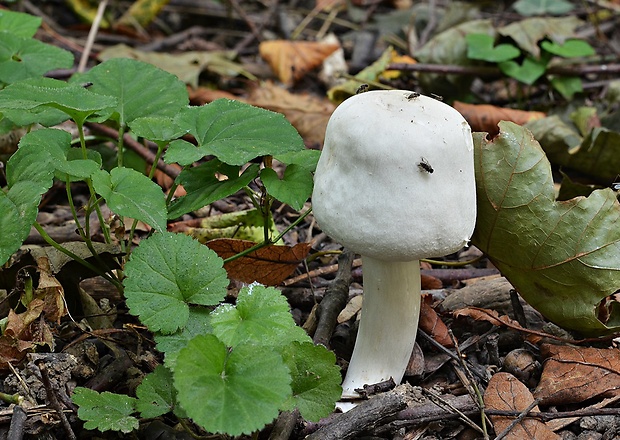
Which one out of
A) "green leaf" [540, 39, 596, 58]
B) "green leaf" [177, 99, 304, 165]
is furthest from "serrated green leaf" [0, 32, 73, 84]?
"green leaf" [540, 39, 596, 58]

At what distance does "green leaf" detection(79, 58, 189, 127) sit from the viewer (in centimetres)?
229

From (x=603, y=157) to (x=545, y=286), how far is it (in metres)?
1.43

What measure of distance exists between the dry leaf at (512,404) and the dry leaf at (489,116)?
2.10 meters

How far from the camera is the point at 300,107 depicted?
4.20 metres

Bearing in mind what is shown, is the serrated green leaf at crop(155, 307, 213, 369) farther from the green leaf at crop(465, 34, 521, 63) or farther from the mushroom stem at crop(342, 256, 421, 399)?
the green leaf at crop(465, 34, 521, 63)

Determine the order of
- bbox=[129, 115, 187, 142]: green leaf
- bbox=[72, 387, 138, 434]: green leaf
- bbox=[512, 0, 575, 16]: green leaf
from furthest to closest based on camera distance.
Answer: bbox=[512, 0, 575, 16]: green leaf
bbox=[129, 115, 187, 142]: green leaf
bbox=[72, 387, 138, 434]: green leaf

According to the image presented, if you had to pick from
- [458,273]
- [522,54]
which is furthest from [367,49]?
[458,273]

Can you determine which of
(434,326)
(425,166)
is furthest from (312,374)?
(434,326)

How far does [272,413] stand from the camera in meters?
1.51

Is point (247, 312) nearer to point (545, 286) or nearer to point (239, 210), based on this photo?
point (545, 286)

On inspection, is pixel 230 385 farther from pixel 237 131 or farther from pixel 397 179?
pixel 237 131

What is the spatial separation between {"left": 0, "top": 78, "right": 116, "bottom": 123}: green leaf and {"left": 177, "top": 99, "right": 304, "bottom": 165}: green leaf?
266 mm

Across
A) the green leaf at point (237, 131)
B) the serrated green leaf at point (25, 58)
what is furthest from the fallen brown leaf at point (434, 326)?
the serrated green leaf at point (25, 58)

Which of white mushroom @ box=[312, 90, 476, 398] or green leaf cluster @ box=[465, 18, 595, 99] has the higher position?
white mushroom @ box=[312, 90, 476, 398]
